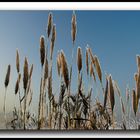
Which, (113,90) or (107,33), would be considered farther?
(107,33)

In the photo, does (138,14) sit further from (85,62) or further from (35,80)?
(35,80)

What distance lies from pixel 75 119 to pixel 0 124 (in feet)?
1.28

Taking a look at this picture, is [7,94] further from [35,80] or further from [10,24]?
[10,24]

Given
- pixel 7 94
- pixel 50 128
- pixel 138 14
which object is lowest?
pixel 50 128

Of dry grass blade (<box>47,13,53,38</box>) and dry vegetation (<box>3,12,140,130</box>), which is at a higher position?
dry grass blade (<box>47,13,53,38</box>)

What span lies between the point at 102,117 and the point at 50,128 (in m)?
0.28

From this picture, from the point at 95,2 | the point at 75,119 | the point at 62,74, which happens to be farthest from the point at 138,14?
the point at 75,119

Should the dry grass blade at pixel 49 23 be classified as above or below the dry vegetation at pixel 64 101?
above

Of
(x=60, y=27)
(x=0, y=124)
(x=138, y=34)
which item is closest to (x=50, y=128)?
(x=0, y=124)

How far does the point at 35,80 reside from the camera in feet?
3.95

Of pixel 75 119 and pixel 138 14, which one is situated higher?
pixel 138 14

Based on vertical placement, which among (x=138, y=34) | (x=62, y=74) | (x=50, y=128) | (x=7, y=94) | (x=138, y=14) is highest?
(x=138, y=14)

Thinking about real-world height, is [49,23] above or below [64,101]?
above

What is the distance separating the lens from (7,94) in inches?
46.9
